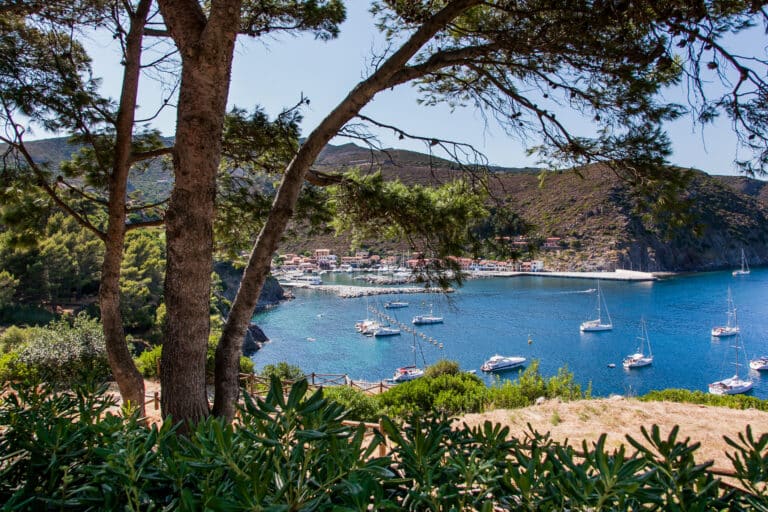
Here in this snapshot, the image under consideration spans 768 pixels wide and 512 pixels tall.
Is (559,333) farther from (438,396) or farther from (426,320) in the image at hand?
(438,396)

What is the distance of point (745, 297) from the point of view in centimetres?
3522

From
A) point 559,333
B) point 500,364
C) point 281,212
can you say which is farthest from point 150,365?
point 559,333

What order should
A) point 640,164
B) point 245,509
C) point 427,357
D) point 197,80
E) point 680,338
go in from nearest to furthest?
point 245,509 → point 197,80 → point 640,164 → point 427,357 → point 680,338

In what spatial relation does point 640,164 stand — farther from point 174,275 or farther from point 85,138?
point 85,138

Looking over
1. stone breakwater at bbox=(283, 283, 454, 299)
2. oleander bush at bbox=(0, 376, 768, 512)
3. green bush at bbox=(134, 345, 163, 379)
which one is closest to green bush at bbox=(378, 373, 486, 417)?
green bush at bbox=(134, 345, 163, 379)

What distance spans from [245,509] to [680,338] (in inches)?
1175

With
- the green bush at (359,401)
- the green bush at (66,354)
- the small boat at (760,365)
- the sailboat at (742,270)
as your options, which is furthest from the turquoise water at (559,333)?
the green bush at (66,354)

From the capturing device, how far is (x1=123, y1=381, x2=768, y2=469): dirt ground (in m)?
5.17

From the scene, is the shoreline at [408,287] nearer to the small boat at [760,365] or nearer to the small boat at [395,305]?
the small boat at [395,305]

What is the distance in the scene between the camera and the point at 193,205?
210cm

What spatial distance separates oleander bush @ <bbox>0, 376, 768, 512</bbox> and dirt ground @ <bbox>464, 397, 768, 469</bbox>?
14.0 ft

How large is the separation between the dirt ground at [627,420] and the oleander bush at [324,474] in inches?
168

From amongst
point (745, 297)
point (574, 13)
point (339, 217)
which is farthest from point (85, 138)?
point (745, 297)

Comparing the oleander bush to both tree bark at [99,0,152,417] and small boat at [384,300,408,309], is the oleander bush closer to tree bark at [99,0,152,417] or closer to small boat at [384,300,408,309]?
tree bark at [99,0,152,417]
